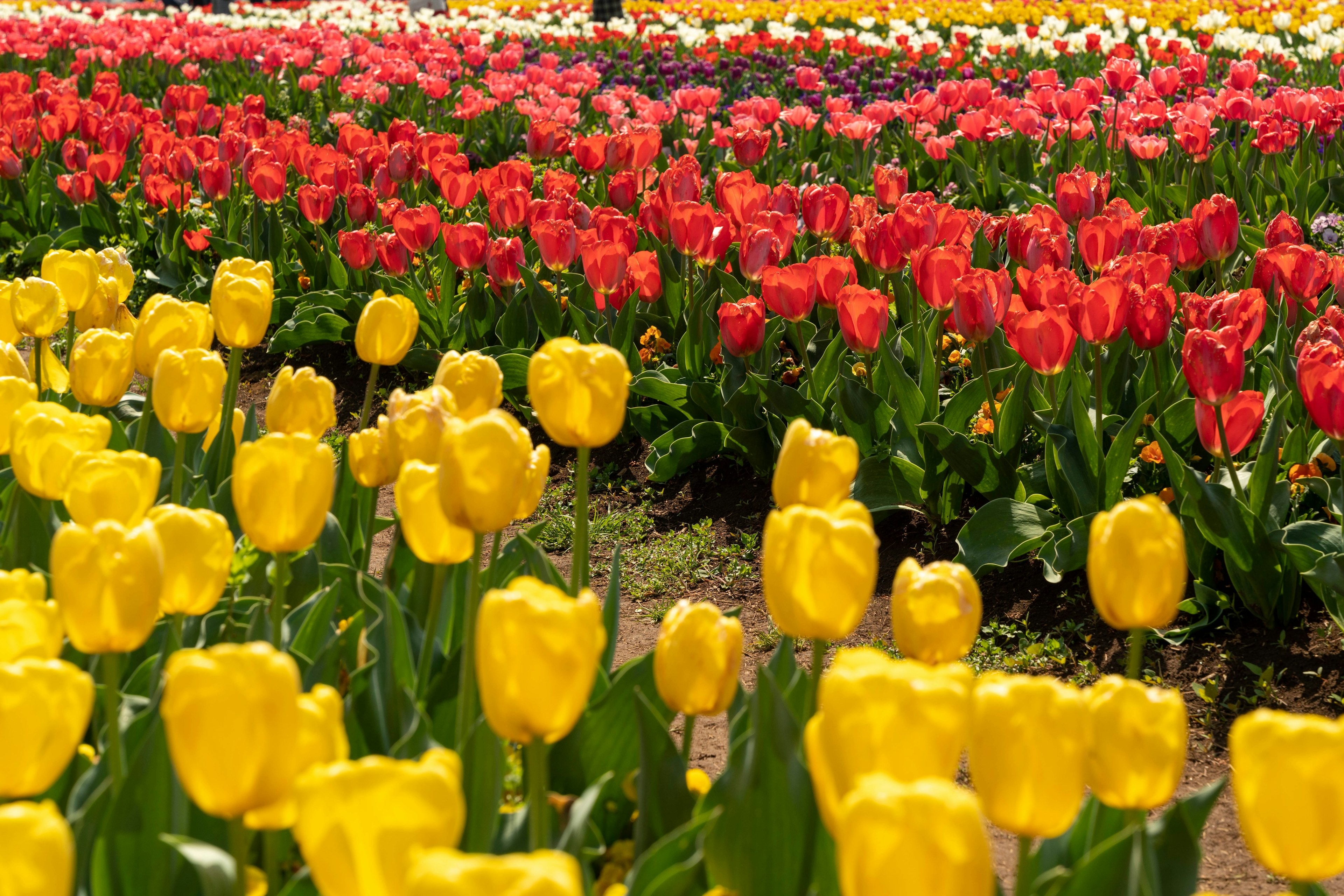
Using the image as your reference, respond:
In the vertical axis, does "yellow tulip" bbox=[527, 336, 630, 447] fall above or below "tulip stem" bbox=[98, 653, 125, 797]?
above

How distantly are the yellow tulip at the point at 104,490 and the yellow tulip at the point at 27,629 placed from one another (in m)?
0.20

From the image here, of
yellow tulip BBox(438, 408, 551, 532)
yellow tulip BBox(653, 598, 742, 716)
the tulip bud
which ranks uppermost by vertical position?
yellow tulip BBox(438, 408, 551, 532)

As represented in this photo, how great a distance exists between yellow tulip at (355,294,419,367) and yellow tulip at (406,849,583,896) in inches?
63.9

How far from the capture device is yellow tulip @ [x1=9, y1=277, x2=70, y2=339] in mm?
2656

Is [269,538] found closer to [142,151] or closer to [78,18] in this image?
[142,151]

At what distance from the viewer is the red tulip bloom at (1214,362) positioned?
2.72 m

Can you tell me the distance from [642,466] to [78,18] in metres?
14.5

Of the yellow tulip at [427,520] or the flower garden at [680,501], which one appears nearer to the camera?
the flower garden at [680,501]

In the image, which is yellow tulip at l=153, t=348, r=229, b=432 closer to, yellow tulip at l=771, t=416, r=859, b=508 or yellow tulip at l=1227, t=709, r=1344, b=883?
yellow tulip at l=771, t=416, r=859, b=508

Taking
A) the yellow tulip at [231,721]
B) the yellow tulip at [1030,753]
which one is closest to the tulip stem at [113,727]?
the yellow tulip at [231,721]

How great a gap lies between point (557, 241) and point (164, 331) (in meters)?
2.31

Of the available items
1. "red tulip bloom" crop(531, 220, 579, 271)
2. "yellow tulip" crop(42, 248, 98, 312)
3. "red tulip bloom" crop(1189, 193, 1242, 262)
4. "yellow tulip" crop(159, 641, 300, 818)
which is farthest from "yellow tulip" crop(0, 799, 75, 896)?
"red tulip bloom" crop(1189, 193, 1242, 262)

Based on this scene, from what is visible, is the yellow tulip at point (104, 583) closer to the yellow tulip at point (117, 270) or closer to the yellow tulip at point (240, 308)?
the yellow tulip at point (240, 308)

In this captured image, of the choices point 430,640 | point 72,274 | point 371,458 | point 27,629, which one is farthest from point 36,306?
point 27,629
